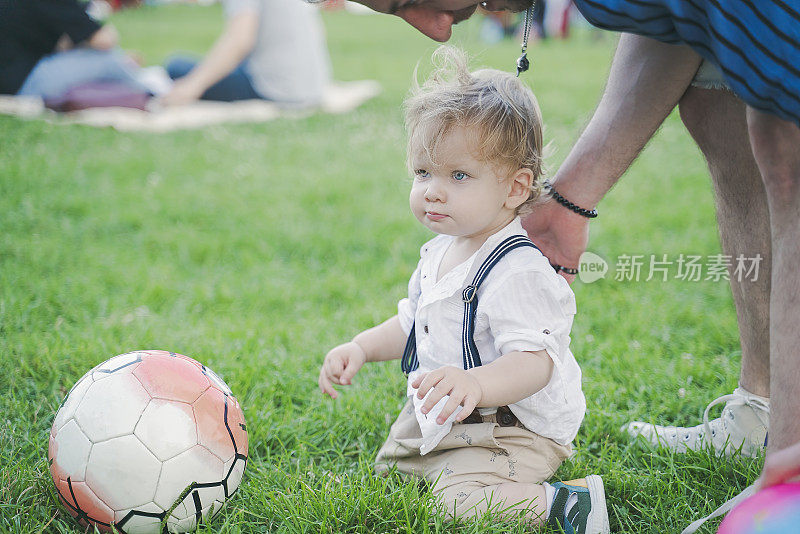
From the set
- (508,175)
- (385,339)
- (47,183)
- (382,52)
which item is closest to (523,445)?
(385,339)

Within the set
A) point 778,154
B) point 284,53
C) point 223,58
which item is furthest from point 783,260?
point 284,53

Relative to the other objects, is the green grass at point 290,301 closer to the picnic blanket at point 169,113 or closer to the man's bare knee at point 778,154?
the picnic blanket at point 169,113

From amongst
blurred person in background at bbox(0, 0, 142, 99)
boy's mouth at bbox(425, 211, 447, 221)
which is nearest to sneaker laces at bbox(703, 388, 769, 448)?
boy's mouth at bbox(425, 211, 447, 221)

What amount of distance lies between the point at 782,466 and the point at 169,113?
6.86 meters

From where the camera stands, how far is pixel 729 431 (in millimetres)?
2330

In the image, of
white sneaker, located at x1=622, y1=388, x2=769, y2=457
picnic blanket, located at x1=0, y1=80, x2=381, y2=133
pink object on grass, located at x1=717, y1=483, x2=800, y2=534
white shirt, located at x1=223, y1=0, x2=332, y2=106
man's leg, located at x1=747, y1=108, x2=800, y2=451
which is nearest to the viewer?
pink object on grass, located at x1=717, y1=483, x2=800, y2=534

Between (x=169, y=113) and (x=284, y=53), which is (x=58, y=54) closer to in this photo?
(x=169, y=113)

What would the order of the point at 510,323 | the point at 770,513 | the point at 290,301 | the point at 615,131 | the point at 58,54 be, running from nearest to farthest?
1. the point at 770,513
2. the point at 510,323
3. the point at 615,131
4. the point at 290,301
5. the point at 58,54

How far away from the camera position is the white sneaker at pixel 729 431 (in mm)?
2279

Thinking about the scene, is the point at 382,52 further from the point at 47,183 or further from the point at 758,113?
the point at 758,113

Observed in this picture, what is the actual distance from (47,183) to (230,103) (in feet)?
9.86

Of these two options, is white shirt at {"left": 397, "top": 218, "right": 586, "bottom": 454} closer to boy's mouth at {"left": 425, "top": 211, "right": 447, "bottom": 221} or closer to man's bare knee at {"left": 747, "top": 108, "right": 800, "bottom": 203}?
boy's mouth at {"left": 425, "top": 211, "right": 447, "bottom": 221}

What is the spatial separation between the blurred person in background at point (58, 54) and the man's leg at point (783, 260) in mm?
7096

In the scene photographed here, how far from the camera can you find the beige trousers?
200 centimetres
